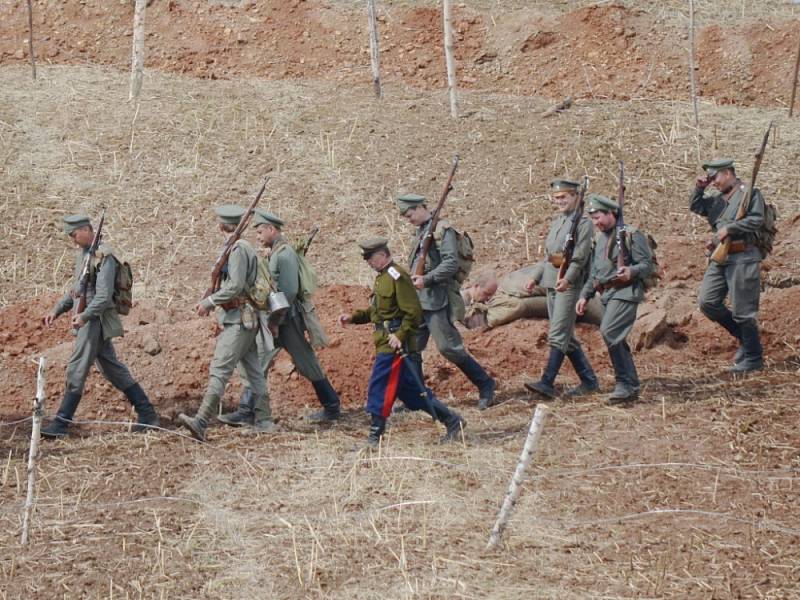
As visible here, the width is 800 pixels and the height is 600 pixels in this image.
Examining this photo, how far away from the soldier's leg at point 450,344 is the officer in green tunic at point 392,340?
1.05m

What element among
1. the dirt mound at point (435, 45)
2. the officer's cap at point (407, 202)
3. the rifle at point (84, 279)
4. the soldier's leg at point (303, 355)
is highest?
the dirt mound at point (435, 45)

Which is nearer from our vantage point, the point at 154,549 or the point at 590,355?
the point at 154,549

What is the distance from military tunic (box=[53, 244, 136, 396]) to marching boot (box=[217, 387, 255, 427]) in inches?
33.5

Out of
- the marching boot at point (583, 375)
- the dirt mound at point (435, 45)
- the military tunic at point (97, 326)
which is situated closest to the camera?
the military tunic at point (97, 326)

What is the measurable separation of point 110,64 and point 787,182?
13197mm

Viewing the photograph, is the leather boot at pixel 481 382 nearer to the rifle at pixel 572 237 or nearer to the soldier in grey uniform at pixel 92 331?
the rifle at pixel 572 237

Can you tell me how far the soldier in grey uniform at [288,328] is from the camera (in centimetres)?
1076

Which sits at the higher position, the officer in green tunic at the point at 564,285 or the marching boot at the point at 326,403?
the officer in green tunic at the point at 564,285

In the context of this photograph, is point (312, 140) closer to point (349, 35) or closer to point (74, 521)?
point (349, 35)

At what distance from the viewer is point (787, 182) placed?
17672mm

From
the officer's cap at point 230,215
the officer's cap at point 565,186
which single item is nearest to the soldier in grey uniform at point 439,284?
the officer's cap at point 565,186

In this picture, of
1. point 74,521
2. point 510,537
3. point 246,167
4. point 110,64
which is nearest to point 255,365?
point 74,521

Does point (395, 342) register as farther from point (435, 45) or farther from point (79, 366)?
point (435, 45)

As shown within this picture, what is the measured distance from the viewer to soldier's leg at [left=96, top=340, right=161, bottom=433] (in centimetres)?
1061
